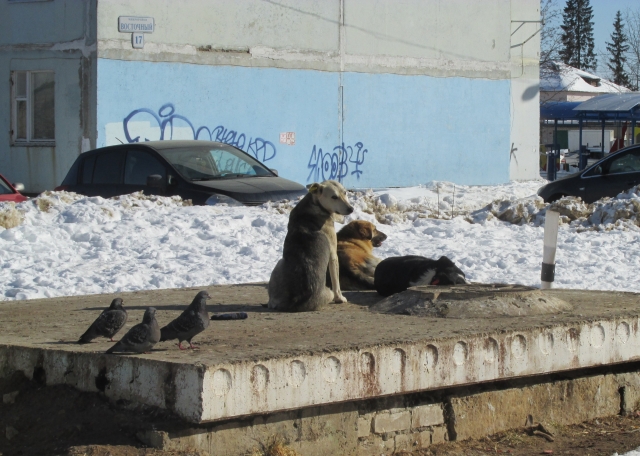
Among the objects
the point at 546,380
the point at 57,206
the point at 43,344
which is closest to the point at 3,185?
A: the point at 57,206

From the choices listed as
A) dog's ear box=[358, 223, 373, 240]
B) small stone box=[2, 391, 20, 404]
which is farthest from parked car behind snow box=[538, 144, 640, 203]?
small stone box=[2, 391, 20, 404]

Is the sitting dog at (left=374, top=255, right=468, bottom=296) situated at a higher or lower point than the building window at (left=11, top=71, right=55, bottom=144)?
lower

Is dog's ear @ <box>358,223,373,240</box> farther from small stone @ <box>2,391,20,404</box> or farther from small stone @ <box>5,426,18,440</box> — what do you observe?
small stone @ <box>5,426,18,440</box>

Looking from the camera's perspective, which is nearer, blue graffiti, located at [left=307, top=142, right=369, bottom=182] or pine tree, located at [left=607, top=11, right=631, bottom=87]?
blue graffiti, located at [left=307, top=142, right=369, bottom=182]

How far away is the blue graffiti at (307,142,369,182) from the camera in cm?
2514

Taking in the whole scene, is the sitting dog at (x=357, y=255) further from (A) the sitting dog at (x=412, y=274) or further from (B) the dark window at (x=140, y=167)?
(B) the dark window at (x=140, y=167)

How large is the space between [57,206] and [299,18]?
13332 mm

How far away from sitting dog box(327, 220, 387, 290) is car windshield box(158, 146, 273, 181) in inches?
227

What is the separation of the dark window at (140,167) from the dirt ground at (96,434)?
9.10m

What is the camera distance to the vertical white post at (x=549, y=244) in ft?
26.0

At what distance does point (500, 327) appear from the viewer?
605 cm

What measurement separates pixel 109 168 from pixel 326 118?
10981 mm

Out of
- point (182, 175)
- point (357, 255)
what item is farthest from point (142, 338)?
point (182, 175)

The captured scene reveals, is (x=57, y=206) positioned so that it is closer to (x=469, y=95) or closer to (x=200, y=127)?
(x=200, y=127)
